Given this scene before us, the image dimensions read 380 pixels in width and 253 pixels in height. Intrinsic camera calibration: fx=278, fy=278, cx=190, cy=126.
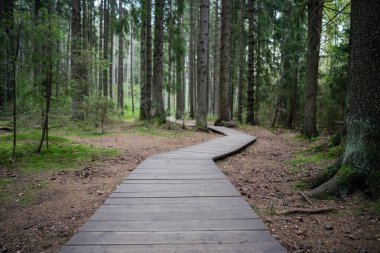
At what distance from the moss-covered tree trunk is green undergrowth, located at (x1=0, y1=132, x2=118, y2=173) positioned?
6.06 m

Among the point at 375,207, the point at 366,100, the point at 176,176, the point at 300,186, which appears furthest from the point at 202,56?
the point at 375,207

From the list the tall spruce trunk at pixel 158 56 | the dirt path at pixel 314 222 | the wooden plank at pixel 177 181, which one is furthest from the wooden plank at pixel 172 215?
the tall spruce trunk at pixel 158 56

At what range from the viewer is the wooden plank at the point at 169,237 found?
9.24 ft

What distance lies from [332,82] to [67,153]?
13110mm

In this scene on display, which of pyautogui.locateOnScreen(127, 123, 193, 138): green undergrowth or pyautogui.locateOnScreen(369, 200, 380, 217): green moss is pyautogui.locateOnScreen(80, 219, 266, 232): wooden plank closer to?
pyautogui.locateOnScreen(369, 200, 380, 217): green moss

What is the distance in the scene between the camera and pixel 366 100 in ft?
13.3

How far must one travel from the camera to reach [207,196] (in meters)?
4.27

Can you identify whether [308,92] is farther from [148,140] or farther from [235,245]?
[235,245]

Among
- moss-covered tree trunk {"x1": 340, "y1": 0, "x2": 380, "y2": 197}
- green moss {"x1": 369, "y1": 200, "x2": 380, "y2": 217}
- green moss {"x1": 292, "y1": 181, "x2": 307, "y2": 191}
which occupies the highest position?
moss-covered tree trunk {"x1": 340, "y1": 0, "x2": 380, "y2": 197}

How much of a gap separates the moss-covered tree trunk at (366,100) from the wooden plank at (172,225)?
193cm

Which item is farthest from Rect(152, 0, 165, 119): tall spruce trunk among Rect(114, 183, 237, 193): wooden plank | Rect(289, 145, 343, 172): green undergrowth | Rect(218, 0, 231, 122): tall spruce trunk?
Rect(114, 183, 237, 193): wooden plank

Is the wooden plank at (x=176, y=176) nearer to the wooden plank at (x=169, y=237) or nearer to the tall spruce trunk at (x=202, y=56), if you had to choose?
the wooden plank at (x=169, y=237)

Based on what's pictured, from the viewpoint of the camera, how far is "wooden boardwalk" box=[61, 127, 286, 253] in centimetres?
274

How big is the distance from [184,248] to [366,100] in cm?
333
